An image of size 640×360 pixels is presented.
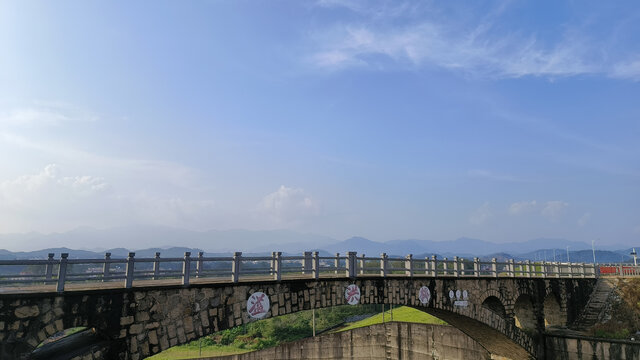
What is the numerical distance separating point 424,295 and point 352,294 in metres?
5.19

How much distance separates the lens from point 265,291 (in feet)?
54.4

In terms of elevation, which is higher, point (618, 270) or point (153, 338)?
point (618, 270)

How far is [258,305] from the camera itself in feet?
53.4

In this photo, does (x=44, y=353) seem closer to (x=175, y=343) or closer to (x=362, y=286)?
(x=175, y=343)

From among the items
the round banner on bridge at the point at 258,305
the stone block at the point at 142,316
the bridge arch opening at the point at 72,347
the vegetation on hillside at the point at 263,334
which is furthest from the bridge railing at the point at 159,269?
the vegetation on hillside at the point at 263,334

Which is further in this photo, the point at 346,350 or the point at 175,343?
the point at 346,350

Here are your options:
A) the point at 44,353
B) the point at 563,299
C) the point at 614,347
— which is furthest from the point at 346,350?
the point at 44,353

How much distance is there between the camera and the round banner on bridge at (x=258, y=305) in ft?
52.6

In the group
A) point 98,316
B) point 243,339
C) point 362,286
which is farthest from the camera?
point 243,339

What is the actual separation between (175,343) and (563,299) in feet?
94.4

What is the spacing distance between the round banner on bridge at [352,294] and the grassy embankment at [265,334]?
34.7 m

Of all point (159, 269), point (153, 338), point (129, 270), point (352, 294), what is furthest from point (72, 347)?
point (352, 294)

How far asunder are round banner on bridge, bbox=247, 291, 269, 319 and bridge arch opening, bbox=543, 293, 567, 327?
77.7 feet

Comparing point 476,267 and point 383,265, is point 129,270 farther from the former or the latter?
point 476,267
